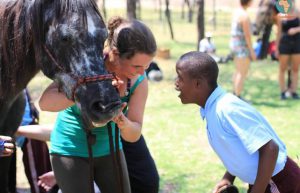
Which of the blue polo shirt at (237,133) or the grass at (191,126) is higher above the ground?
the blue polo shirt at (237,133)

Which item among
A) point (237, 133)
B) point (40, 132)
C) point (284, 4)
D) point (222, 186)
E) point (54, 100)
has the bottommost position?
point (222, 186)

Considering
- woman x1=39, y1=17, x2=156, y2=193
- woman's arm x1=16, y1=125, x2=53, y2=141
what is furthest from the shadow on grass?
woman x1=39, y1=17, x2=156, y2=193

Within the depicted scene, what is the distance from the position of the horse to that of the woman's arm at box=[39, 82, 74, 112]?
78mm

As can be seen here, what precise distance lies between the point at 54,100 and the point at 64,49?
28cm

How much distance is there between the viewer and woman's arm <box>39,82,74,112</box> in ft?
7.02

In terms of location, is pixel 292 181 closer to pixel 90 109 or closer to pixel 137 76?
pixel 137 76

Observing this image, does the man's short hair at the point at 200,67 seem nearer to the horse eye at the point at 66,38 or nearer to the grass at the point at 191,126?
the horse eye at the point at 66,38

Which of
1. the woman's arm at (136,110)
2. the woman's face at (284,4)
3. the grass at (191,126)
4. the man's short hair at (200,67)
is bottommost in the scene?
the grass at (191,126)

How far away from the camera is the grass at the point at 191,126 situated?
4.16 m

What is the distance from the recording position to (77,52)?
1.95 metres

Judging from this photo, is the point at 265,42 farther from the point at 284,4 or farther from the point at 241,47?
the point at 284,4

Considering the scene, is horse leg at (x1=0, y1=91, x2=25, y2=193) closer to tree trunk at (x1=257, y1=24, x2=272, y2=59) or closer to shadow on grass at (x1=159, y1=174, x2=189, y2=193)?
shadow on grass at (x1=159, y1=174, x2=189, y2=193)

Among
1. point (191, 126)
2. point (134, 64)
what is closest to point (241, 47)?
point (191, 126)

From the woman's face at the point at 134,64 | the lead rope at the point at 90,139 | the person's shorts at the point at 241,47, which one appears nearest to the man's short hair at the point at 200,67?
the woman's face at the point at 134,64
